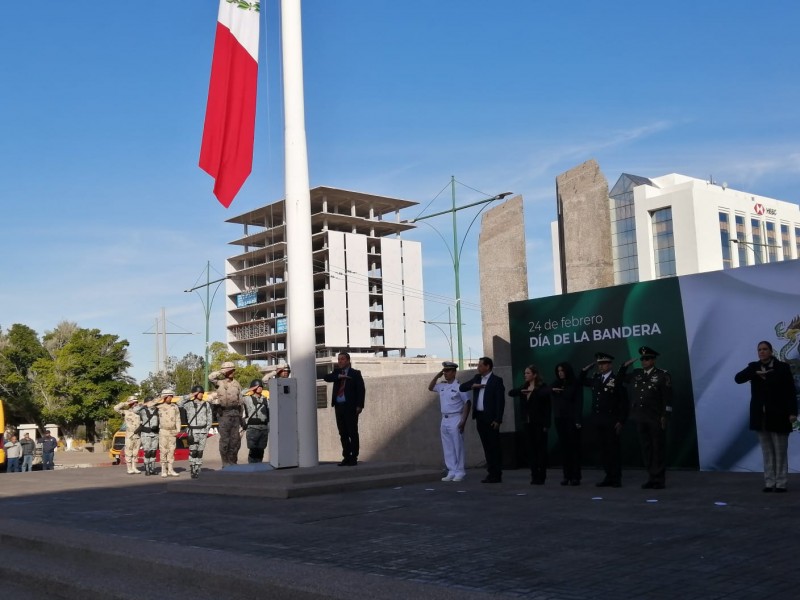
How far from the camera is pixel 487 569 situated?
6.44m

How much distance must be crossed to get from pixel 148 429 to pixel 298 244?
8367 millimetres

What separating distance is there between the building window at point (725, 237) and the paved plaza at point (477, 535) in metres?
120

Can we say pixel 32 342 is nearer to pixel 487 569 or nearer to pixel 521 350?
pixel 521 350

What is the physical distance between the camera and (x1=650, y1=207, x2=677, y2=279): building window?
126 meters

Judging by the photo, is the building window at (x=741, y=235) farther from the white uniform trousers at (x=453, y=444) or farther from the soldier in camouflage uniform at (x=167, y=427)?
the white uniform trousers at (x=453, y=444)

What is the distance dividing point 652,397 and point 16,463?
23790 mm

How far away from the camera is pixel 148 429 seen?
19984 millimetres

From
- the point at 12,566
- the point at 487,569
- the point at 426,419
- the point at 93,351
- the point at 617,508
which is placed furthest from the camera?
the point at 93,351

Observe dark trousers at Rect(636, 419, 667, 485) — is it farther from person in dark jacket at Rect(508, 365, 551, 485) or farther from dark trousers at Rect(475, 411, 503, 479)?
dark trousers at Rect(475, 411, 503, 479)

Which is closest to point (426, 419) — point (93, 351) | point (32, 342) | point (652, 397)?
point (652, 397)

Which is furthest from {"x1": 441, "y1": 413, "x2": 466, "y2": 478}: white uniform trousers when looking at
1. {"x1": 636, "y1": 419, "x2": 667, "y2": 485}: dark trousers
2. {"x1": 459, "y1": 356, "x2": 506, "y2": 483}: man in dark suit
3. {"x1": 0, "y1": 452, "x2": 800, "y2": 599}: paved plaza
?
{"x1": 636, "y1": 419, "x2": 667, "y2": 485}: dark trousers

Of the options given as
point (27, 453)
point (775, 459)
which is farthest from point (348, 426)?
point (27, 453)

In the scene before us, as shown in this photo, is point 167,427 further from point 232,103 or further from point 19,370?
point 19,370

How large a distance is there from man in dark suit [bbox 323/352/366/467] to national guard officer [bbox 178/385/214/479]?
14.0ft
